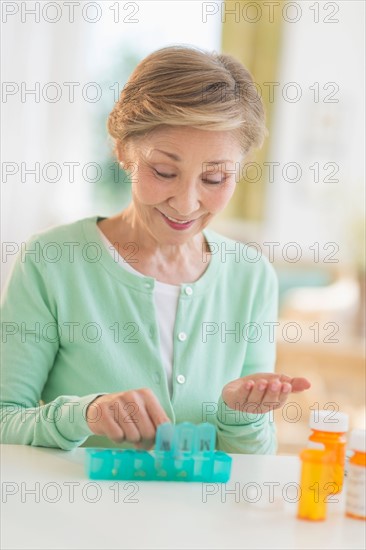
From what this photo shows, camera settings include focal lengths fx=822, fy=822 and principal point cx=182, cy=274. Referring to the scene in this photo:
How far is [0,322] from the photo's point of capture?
58.0 inches

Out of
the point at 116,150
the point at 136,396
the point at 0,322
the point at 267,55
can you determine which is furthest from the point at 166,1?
the point at 136,396

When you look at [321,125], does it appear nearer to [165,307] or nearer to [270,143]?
[270,143]

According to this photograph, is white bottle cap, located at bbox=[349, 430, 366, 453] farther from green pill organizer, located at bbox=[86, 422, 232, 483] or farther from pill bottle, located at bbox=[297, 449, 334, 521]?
green pill organizer, located at bbox=[86, 422, 232, 483]

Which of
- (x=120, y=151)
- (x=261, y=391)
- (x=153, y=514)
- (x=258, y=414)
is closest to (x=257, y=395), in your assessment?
(x=261, y=391)

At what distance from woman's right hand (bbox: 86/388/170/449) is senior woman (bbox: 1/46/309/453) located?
A: 85 mm

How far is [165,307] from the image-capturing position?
1604mm

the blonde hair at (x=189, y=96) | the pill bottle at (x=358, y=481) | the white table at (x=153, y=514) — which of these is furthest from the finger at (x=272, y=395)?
the blonde hair at (x=189, y=96)

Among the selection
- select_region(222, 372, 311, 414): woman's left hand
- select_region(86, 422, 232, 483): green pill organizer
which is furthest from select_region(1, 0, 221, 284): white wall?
select_region(86, 422, 232, 483): green pill organizer

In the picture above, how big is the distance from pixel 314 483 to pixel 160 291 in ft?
2.10

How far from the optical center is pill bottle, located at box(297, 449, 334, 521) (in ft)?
3.34

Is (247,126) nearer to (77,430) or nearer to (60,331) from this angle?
(60,331)

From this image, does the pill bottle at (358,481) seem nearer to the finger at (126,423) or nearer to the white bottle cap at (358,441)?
the white bottle cap at (358,441)

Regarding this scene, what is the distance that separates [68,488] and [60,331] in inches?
18.3

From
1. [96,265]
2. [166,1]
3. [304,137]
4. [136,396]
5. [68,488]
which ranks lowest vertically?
[68,488]
